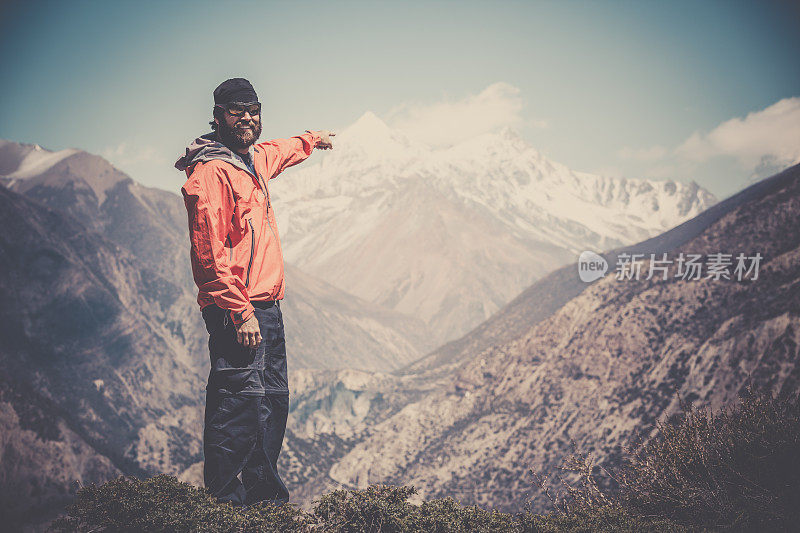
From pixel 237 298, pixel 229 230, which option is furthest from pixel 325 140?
pixel 237 298

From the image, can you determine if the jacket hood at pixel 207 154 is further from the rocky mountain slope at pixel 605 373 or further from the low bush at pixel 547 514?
the rocky mountain slope at pixel 605 373

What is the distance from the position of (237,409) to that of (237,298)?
959 mm

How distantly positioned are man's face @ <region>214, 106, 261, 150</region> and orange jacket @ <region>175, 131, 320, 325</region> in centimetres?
13

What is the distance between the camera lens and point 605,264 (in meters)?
76.2

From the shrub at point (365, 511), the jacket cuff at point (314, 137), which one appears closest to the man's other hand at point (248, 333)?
the shrub at point (365, 511)

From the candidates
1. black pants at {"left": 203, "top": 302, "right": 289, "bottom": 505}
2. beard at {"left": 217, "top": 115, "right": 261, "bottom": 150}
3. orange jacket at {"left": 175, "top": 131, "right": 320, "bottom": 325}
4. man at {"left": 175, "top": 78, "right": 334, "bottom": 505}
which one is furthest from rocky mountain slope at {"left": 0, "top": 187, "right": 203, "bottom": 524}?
beard at {"left": 217, "top": 115, "right": 261, "bottom": 150}

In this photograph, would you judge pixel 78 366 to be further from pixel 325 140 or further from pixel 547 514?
pixel 547 514

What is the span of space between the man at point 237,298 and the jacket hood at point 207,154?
1 cm

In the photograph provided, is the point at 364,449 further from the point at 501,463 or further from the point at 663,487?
the point at 663,487

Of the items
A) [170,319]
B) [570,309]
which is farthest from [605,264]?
[170,319]

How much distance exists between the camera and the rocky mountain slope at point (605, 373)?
28.0 metres

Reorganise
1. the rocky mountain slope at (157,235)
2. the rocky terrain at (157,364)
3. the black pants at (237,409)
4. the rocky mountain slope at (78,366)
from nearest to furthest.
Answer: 1. the black pants at (237,409)
2. the rocky terrain at (157,364)
3. the rocky mountain slope at (78,366)
4. the rocky mountain slope at (157,235)

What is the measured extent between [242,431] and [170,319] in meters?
139

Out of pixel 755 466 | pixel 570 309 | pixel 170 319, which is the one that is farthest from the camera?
pixel 170 319
